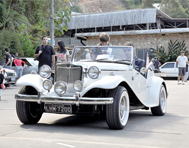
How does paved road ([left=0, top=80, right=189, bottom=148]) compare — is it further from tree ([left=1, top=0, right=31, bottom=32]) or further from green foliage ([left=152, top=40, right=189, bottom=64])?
green foliage ([left=152, top=40, right=189, bottom=64])

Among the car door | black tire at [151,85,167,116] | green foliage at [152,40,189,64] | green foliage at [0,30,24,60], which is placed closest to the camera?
black tire at [151,85,167,116]

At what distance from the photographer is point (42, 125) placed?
264 inches

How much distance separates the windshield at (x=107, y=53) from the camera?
24.3 ft

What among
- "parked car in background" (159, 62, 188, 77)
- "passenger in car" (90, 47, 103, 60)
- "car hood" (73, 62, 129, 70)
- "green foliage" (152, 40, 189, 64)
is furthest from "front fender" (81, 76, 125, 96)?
"green foliage" (152, 40, 189, 64)

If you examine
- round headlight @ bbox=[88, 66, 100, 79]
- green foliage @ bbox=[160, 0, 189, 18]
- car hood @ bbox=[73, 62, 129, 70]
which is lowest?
round headlight @ bbox=[88, 66, 100, 79]

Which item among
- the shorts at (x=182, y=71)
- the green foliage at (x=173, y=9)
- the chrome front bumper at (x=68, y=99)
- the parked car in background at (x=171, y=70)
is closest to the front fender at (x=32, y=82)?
the chrome front bumper at (x=68, y=99)

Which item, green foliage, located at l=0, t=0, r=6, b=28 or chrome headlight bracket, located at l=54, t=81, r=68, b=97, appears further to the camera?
green foliage, located at l=0, t=0, r=6, b=28

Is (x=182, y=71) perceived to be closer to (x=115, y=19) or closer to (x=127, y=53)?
(x=127, y=53)

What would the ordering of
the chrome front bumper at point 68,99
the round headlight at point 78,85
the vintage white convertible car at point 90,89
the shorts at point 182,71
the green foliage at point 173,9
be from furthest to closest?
1. the green foliage at point 173,9
2. the shorts at point 182,71
3. the round headlight at point 78,85
4. the vintage white convertible car at point 90,89
5. the chrome front bumper at point 68,99

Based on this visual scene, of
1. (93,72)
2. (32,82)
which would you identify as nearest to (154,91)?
→ (93,72)

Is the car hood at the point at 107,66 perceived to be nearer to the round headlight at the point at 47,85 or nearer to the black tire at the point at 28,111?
the round headlight at the point at 47,85

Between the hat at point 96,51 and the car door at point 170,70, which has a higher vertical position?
the hat at point 96,51

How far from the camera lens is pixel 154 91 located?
8094 mm

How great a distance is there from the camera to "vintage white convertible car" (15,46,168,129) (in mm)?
6098
